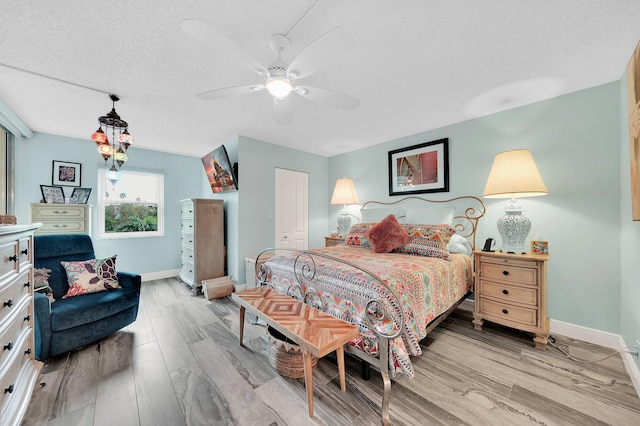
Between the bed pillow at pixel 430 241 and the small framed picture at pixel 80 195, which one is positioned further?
the small framed picture at pixel 80 195

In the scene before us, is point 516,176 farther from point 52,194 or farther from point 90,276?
point 52,194

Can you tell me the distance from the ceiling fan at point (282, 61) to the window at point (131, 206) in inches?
148

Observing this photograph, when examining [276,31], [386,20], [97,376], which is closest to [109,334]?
[97,376]

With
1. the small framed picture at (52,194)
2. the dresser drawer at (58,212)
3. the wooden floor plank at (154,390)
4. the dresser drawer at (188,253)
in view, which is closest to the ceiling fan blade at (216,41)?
the wooden floor plank at (154,390)

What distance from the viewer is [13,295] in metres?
1.35

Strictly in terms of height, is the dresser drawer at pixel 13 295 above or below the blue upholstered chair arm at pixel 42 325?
above

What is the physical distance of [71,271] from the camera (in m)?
2.39

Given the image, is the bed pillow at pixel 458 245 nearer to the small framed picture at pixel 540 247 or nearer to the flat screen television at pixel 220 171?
the small framed picture at pixel 540 247

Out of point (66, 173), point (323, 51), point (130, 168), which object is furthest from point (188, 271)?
point (323, 51)

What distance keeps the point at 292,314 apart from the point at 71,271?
7.98 ft

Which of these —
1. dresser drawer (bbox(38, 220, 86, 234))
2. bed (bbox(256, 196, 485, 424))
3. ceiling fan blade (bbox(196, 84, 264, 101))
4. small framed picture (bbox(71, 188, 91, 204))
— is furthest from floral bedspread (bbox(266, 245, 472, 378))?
small framed picture (bbox(71, 188, 91, 204))

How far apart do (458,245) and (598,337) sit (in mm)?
1437

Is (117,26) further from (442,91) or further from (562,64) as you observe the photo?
(562,64)

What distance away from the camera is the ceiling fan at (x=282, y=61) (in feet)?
4.09
